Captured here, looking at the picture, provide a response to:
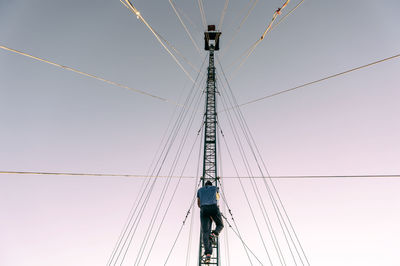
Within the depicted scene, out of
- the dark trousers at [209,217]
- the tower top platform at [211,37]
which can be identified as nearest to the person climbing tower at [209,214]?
the dark trousers at [209,217]

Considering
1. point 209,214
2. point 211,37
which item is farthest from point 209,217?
point 211,37

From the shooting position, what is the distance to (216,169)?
29.1 feet

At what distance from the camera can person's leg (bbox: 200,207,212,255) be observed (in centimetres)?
523

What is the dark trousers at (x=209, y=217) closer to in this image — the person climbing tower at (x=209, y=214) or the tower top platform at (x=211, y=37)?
the person climbing tower at (x=209, y=214)

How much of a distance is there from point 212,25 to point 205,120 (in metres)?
8.67

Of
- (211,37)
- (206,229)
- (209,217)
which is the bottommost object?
(206,229)

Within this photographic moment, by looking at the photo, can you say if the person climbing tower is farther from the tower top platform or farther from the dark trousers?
the tower top platform

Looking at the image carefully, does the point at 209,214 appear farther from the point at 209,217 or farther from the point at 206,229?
the point at 206,229

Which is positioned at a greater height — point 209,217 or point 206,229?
point 209,217

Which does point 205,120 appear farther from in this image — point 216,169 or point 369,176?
point 369,176

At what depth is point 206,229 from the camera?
18.0ft

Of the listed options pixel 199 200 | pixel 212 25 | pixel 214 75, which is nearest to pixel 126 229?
pixel 199 200

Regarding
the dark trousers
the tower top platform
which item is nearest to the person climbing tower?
the dark trousers

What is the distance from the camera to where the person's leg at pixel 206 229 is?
523 cm
